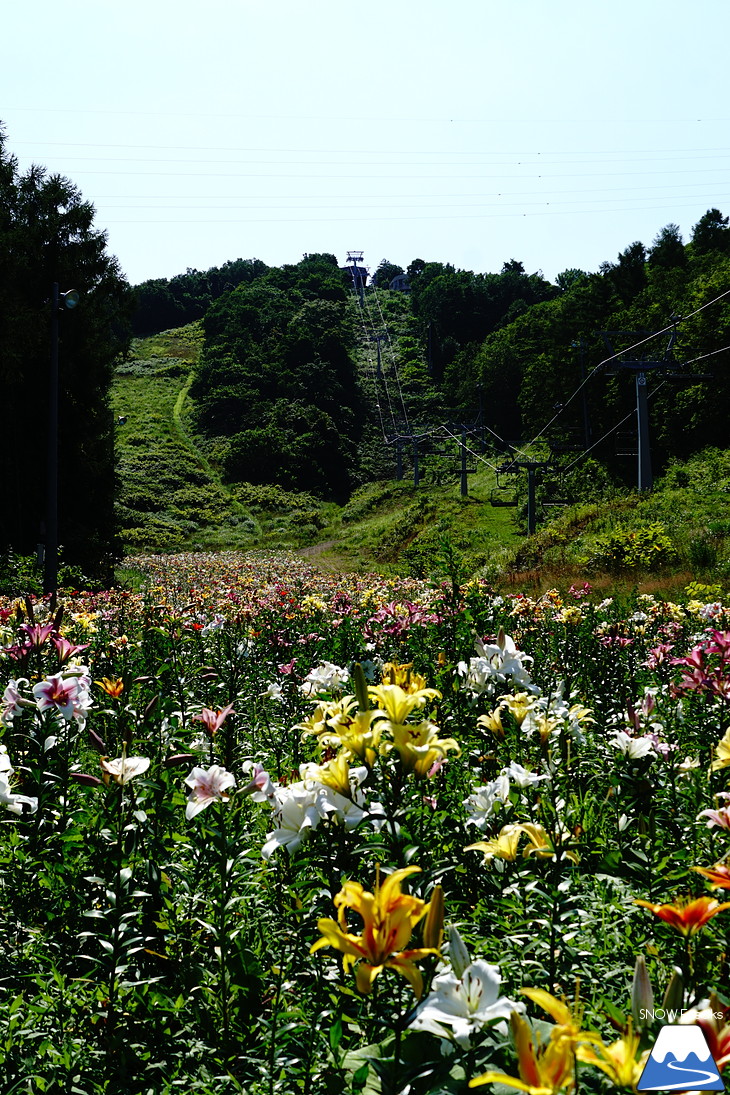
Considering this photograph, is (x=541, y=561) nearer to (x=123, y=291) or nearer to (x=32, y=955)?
(x=123, y=291)

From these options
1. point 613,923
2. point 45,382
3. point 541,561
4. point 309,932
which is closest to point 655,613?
point 613,923

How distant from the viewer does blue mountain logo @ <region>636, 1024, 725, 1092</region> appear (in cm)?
77

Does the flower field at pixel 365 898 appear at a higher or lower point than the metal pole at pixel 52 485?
lower

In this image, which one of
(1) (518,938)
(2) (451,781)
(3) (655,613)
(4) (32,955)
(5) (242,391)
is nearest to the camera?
(1) (518,938)

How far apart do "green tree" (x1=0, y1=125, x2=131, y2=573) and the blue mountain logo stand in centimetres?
1739

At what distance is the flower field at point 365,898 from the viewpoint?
1.04m

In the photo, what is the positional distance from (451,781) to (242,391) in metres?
62.5

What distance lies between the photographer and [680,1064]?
80 cm

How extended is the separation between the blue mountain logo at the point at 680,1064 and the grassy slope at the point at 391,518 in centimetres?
434

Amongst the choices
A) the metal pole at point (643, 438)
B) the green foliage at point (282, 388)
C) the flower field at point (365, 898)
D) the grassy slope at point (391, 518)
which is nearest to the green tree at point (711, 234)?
the grassy slope at point (391, 518)

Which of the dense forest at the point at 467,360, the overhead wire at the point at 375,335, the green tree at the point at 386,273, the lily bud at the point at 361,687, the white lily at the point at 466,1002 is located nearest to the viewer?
the white lily at the point at 466,1002

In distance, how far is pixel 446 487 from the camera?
149 ft

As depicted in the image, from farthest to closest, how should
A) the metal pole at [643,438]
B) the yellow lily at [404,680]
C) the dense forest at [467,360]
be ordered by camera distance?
the dense forest at [467,360] < the metal pole at [643,438] < the yellow lily at [404,680]

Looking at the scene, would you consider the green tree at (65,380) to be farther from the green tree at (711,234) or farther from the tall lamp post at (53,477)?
the green tree at (711,234)
